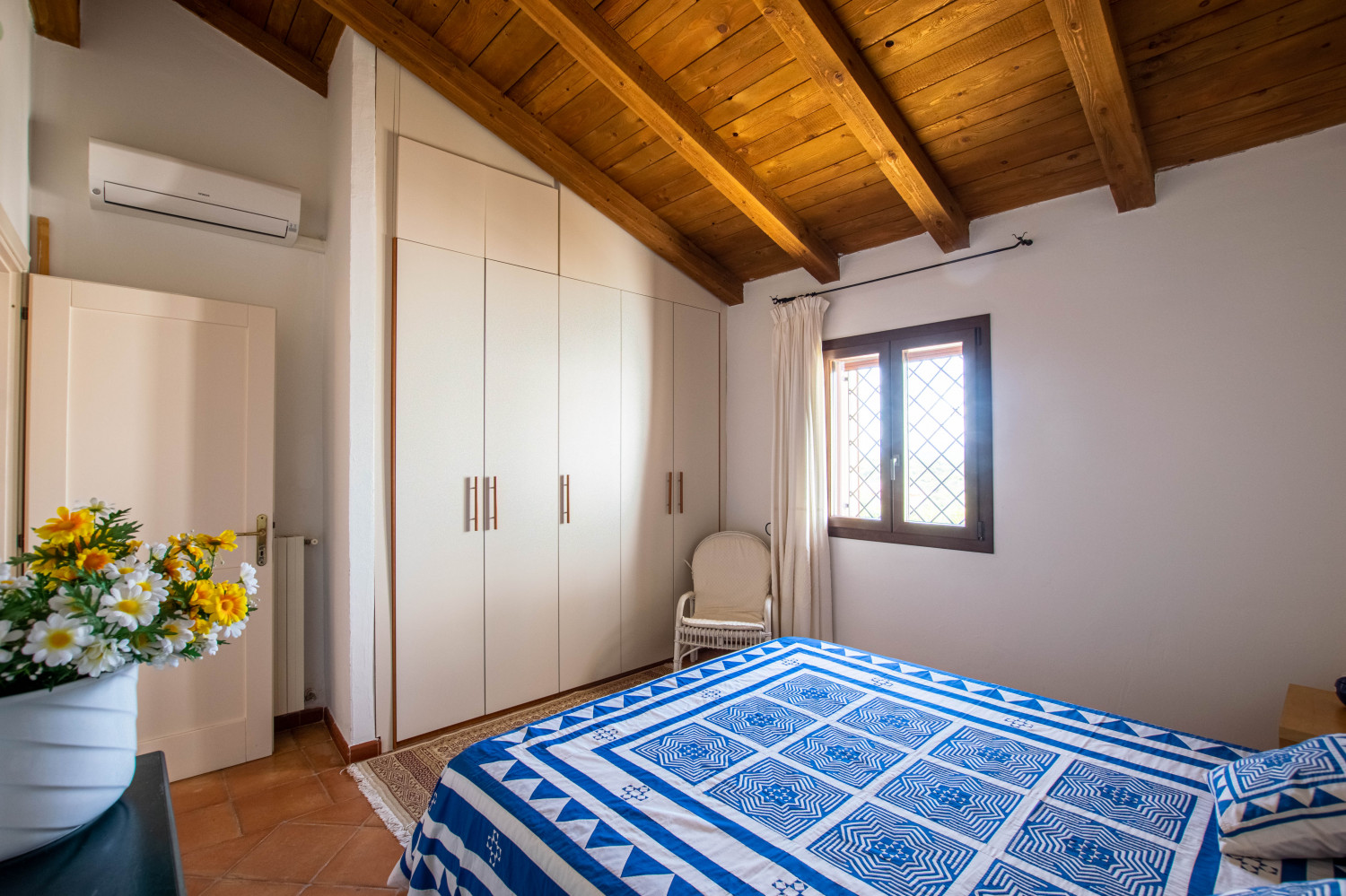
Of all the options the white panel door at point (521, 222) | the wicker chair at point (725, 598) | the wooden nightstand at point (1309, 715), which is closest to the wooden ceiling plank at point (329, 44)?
the white panel door at point (521, 222)

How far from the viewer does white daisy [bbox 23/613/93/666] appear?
82 centimetres

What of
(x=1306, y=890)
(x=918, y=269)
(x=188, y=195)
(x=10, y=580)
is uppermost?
(x=188, y=195)

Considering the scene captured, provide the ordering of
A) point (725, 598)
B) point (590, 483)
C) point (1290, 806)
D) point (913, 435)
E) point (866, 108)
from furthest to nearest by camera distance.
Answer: point (725, 598)
point (590, 483)
point (913, 435)
point (866, 108)
point (1290, 806)

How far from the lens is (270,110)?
313 centimetres

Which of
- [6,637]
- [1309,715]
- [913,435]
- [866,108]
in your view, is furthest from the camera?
[913,435]

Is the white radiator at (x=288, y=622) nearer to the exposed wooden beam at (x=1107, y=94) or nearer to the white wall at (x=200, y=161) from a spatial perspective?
the white wall at (x=200, y=161)

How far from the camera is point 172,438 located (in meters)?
2.64

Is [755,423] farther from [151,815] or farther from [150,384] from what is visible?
[151,815]

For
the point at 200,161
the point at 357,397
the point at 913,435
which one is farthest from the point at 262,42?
the point at 913,435

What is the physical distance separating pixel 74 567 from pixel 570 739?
1200mm

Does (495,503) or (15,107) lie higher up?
(15,107)

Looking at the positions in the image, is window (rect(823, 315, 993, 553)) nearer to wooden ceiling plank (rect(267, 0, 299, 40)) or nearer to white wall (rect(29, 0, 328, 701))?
white wall (rect(29, 0, 328, 701))

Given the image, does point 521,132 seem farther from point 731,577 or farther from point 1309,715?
point 1309,715

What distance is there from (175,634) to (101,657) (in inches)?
3.7
